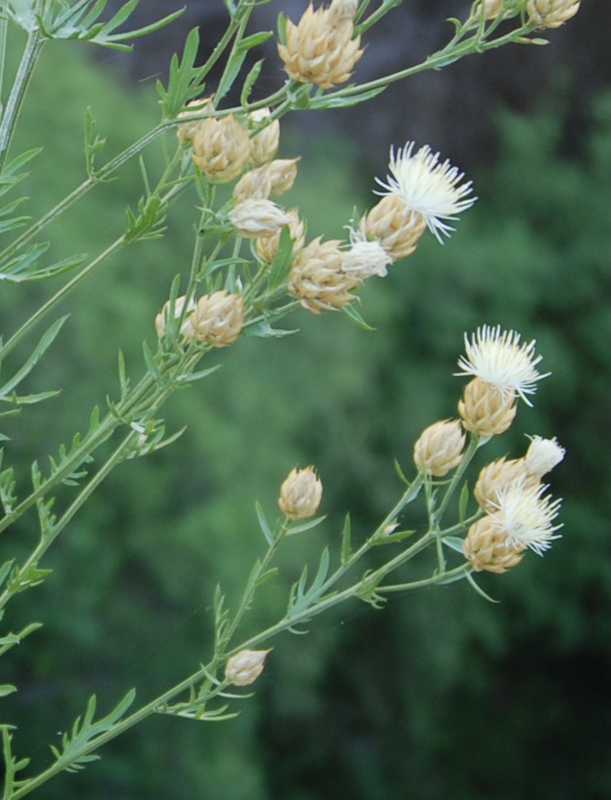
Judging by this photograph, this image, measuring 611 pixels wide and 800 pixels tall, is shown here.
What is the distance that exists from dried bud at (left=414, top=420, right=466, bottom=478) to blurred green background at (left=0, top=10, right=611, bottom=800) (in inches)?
75.8

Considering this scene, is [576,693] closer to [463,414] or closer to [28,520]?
[28,520]

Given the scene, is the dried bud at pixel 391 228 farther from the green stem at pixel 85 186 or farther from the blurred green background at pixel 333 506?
the blurred green background at pixel 333 506

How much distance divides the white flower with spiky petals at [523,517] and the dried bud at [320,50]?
0.85 ft

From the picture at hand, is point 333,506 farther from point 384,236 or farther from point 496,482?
point 384,236

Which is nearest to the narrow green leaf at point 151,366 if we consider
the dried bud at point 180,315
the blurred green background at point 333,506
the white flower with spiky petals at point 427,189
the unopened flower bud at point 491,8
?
the dried bud at point 180,315

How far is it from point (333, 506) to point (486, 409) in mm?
2841

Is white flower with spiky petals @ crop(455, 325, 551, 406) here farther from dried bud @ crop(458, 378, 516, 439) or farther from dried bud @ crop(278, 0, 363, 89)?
dried bud @ crop(278, 0, 363, 89)

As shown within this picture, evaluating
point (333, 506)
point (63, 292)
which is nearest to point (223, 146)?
point (63, 292)

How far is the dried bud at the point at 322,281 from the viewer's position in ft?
1.64

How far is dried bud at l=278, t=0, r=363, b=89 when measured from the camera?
1.54 ft

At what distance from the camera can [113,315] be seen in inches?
104

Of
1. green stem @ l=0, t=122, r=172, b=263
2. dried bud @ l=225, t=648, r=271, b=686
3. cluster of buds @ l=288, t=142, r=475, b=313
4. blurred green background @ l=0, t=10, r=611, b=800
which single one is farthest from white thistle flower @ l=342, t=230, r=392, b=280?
blurred green background @ l=0, t=10, r=611, b=800

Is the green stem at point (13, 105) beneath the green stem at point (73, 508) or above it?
above

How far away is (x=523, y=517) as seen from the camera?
62cm
